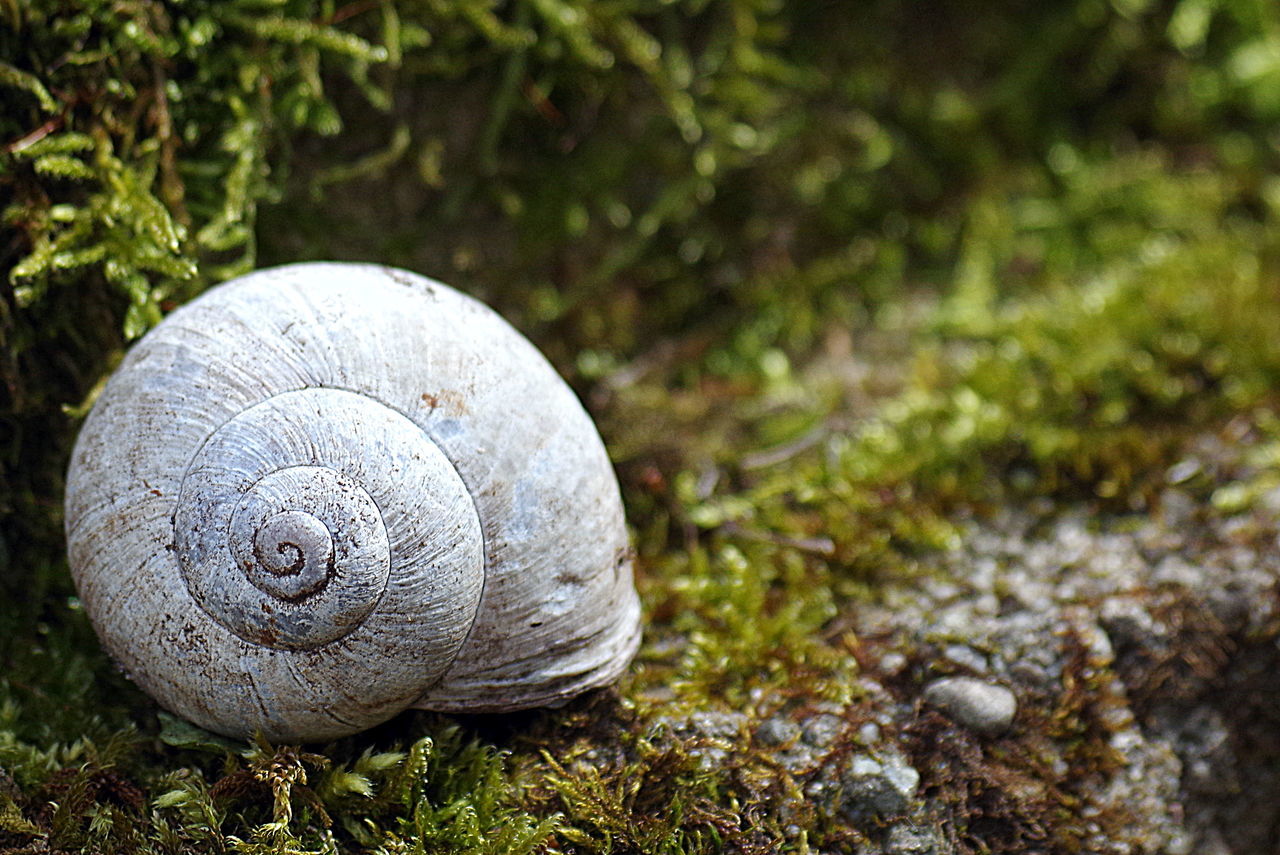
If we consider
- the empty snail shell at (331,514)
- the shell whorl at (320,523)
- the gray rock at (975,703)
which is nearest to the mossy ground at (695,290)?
the gray rock at (975,703)

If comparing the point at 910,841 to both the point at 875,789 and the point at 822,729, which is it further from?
the point at 822,729

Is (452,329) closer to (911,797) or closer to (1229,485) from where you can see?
(911,797)

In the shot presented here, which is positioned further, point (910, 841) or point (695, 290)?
point (695, 290)

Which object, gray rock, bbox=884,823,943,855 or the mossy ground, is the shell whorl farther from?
gray rock, bbox=884,823,943,855

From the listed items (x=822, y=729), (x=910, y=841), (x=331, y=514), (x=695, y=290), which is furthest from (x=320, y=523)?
(x=695, y=290)

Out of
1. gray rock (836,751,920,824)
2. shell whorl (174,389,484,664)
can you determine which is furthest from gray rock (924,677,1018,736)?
shell whorl (174,389,484,664)

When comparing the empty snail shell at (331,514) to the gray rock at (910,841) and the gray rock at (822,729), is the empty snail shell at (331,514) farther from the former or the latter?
the gray rock at (910,841)

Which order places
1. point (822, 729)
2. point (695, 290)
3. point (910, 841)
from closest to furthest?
point (910, 841) < point (822, 729) < point (695, 290)
